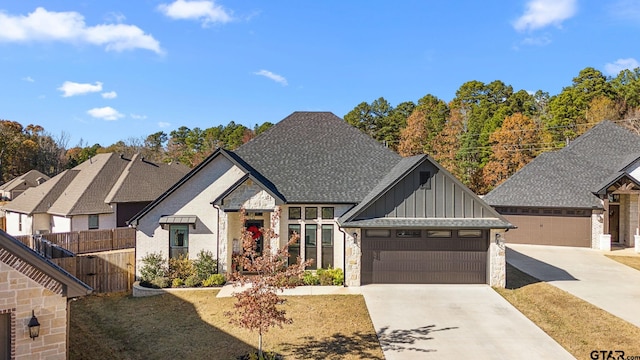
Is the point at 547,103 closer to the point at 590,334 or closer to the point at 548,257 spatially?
the point at 548,257

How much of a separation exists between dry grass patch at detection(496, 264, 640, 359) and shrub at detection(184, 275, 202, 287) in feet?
40.6

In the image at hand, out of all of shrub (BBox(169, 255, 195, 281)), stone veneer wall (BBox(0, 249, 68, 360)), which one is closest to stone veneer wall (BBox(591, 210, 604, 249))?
shrub (BBox(169, 255, 195, 281))

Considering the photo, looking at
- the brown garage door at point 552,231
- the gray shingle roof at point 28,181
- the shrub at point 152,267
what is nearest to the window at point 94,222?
the shrub at point 152,267

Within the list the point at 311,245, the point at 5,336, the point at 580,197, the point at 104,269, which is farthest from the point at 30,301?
the point at 580,197

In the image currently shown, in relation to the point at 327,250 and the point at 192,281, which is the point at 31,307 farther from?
the point at 327,250

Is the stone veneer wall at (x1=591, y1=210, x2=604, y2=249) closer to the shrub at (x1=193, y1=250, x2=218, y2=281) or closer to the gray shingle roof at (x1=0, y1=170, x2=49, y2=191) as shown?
the shrub at (x1=193, y1=250, x2=218, y2=281)

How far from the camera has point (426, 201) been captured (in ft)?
53.2

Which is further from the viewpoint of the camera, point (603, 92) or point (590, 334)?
point (603, 92)

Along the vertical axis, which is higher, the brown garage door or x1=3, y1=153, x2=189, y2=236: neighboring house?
x1=3, y1=153, x2=189, y2=236: neighboring house

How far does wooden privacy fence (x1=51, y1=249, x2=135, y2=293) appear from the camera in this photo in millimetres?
15797

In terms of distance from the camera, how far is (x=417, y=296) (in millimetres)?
14844

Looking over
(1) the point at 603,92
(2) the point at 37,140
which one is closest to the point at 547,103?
(1) the point at 603,92

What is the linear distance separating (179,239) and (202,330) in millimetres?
6255

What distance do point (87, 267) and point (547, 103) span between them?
67414mm
